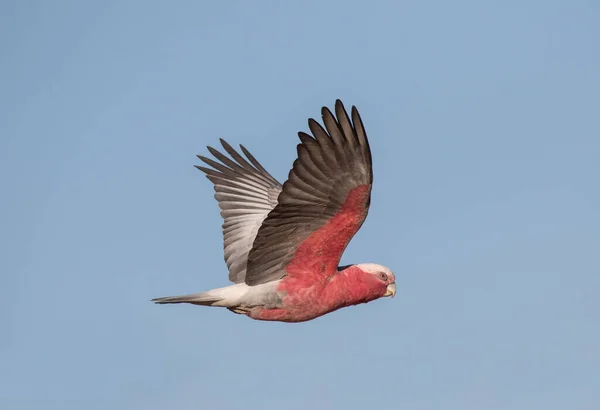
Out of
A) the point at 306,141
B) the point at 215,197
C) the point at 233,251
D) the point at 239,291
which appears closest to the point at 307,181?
the point at 306,141

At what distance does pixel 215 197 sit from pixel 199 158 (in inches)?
52.4

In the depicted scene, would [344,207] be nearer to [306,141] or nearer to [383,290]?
[306,141]

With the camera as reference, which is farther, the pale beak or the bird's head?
the pale beak

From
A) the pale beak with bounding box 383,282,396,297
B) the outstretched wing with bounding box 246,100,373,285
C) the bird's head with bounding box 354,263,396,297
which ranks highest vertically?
the outstretched wing with bounding box 246,100,373,285

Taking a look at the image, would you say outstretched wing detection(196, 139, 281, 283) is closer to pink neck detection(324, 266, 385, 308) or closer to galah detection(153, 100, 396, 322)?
galah detection(153, 100, 396, 322)

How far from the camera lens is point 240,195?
71.4 feet

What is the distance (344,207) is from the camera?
1652cm

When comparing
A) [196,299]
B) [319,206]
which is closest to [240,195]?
[196,299]

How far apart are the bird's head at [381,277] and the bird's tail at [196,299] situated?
2.82 meters

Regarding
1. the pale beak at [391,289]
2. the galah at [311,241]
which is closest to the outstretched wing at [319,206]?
the galah at [311,241]

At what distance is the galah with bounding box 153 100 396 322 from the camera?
15.7 meters

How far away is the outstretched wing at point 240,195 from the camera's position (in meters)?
20.4

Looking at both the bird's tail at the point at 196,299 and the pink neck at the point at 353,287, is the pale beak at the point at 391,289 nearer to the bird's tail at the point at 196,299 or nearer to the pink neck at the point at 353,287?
the pink neck at the point at 353,287

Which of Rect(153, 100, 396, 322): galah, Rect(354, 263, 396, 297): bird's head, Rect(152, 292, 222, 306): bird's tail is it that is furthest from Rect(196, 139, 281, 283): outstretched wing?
Rect(354, 263, 396, 297): bird's head
